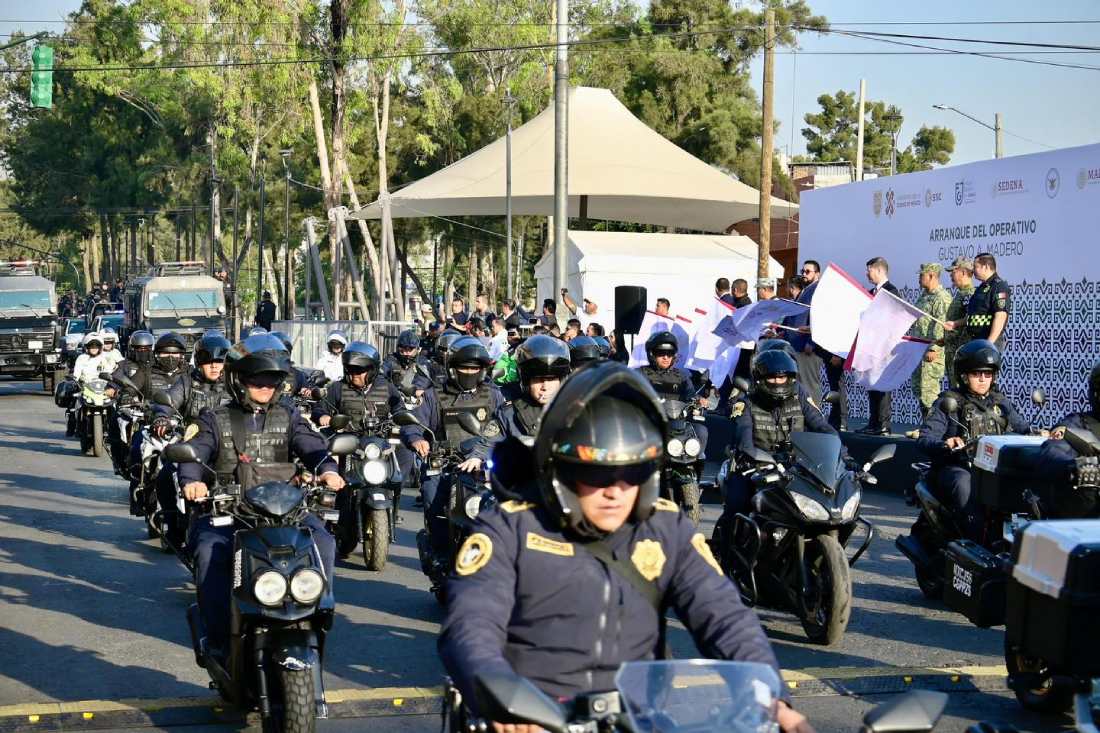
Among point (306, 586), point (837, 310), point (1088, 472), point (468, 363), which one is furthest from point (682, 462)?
point (306, 586)

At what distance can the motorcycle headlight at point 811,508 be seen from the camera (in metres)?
7.85

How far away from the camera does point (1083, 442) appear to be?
6.67 meters

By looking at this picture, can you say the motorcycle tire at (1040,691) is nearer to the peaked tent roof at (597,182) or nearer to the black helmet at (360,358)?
the black helmet at (360,358)

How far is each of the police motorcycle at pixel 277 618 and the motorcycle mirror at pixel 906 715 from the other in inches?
120

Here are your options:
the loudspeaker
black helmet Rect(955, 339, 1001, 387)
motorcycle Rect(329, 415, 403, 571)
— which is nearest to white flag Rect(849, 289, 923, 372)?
the loudspeaker

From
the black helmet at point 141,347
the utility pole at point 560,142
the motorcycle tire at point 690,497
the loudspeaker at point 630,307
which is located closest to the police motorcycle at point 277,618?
the motorcycle tire at point 690,497

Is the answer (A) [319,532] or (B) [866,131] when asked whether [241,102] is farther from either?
(A) [319,532]

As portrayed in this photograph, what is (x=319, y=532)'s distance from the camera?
6.39m

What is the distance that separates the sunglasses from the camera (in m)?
3.61

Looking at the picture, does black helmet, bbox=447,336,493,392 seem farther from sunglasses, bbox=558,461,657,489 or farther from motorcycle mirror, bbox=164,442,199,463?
sunglasses, bbox=558,461,657,489

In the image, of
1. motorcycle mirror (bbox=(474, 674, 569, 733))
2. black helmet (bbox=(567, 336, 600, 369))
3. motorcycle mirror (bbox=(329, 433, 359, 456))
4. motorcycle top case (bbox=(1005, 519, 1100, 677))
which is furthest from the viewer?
black helmet (bbox=(567, 336, 600, 369))

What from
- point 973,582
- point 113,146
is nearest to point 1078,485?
point 973,582

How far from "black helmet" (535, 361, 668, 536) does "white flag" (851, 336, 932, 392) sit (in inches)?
461

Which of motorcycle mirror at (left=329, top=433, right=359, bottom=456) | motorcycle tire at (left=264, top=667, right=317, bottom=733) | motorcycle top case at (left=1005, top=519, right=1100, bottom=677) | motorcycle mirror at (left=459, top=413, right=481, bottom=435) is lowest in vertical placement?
motorcycle tire at (left=264, top=667, right=317, bottom=733)
